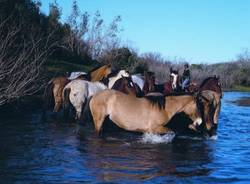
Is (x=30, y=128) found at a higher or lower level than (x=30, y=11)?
lower

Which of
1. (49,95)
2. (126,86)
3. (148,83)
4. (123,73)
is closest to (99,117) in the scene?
(126,86)

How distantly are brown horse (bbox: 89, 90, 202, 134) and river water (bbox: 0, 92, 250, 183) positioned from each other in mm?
424

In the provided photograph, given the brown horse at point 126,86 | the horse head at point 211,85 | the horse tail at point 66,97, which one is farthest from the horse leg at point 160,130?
the horse head at point 211,85

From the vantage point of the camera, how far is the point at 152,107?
1205 cm

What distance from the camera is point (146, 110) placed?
12.1 m

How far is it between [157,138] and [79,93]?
4.05 metres

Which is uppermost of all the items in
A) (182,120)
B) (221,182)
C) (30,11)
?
(30,11)

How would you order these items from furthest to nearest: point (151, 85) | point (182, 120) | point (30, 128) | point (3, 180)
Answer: point (151, 85)
point (30, 128)
point (182, 120)
point (3, 180)

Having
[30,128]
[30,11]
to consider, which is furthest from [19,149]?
[30,11]

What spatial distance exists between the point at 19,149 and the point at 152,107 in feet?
11.0

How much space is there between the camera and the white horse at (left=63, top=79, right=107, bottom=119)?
15.5 metres

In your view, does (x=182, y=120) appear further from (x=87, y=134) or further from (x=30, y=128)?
(x=30, y=128)

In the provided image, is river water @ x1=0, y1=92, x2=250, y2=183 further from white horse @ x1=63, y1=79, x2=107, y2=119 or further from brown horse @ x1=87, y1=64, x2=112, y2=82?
brown horse @ x1=87, y1=64, x2=112, y2=82

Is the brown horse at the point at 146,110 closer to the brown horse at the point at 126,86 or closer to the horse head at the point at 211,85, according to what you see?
the brown horse at the point at 126,86
